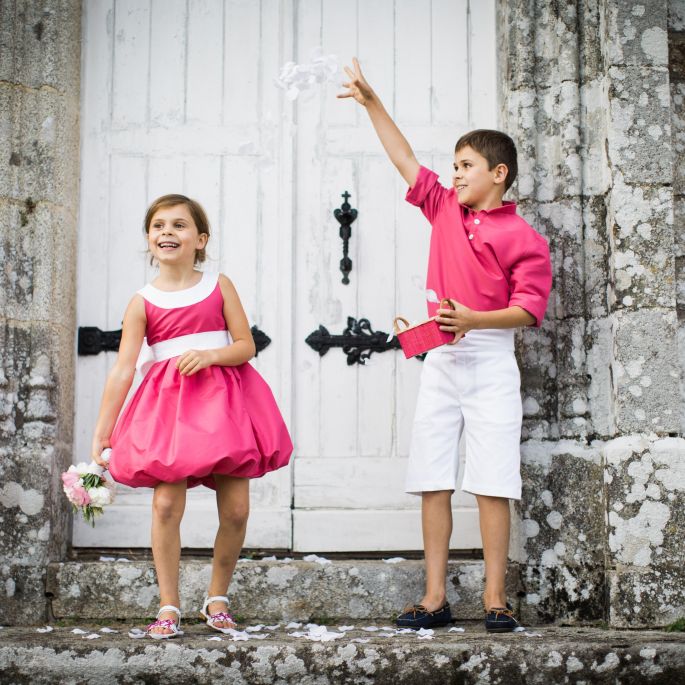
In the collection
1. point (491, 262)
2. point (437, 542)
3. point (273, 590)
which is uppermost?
point (491, 262)

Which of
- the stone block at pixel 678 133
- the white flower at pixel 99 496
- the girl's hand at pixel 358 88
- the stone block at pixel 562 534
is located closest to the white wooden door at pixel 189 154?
the girl's hand at pixel 358 88

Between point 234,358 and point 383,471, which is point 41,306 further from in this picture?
point 383,471

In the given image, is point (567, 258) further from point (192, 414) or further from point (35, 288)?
point (35, 288)

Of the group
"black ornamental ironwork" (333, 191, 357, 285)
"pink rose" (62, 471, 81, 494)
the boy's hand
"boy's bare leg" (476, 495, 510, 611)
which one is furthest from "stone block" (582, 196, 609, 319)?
"pink rose" (62, 471, 81, 494)

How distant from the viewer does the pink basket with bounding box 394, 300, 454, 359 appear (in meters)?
3.19

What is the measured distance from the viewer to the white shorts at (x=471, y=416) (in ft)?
10.9

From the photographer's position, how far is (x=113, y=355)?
408 centimetres

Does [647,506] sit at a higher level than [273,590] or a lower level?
higher

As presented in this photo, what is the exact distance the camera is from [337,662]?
298 centimetres

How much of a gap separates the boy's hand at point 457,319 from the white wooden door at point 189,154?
Result: 1034 mm

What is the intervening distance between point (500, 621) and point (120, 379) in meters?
1.42

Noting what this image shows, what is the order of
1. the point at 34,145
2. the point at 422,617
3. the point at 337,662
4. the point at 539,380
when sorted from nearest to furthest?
the point at 337,662 < the point at 422,617 < the point at 539,380 < the point at 34,145

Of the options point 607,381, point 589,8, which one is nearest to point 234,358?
point 607,381

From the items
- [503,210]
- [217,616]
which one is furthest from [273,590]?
[503,210]
